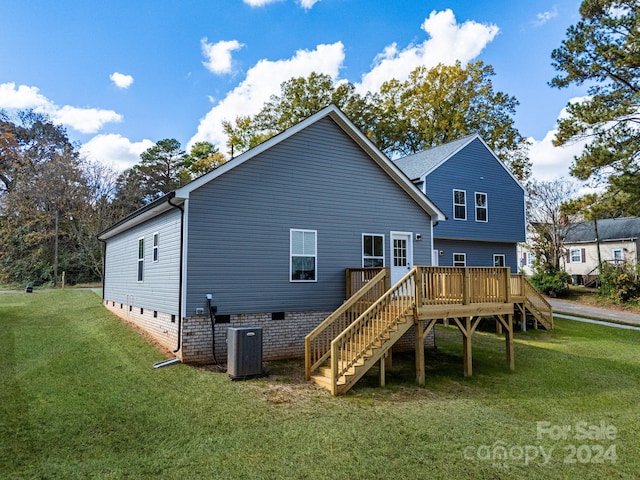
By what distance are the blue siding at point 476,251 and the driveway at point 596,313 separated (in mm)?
3314

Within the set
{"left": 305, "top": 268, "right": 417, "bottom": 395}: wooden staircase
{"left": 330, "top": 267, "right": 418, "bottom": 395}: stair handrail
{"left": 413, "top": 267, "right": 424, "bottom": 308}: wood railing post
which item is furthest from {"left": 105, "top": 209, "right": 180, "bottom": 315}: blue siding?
{"left": 413, "top": 267, "right": 424, "bottom": 308}: wood railing post

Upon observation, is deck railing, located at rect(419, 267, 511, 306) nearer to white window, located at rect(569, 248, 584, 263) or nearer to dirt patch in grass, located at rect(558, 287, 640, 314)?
dirt patch in grass, located at rect(558, 287, 640, 314)

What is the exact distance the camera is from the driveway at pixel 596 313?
17.6 m

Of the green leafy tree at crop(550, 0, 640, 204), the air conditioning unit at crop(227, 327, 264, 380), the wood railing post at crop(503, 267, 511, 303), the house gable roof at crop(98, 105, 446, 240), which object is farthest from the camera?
the green leafy tree at crop(550, 0, 640, 204)

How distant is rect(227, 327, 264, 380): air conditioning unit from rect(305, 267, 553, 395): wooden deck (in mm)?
1013

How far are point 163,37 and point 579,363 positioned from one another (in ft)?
60.2

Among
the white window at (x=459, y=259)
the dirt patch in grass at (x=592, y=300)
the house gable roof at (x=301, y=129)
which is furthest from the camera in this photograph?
the dirt patch in grass at (x=592, y=300)

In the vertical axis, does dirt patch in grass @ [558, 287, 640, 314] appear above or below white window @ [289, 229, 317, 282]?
below

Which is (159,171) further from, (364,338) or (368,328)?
(364,338)

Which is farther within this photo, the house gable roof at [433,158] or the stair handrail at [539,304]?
the house gable roof at [433,158]

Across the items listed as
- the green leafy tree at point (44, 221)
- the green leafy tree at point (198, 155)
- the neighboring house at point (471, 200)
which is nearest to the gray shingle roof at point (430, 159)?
the neighboring house at point (471, 200)

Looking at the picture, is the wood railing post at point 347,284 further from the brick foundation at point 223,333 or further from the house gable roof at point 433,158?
the house gable roof at point 433,158

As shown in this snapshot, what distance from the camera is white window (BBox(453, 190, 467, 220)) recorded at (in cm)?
1833

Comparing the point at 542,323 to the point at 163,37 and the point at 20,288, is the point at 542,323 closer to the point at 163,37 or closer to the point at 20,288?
the point at 163,37
